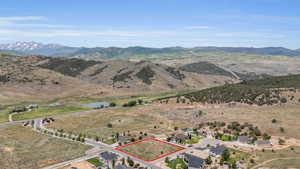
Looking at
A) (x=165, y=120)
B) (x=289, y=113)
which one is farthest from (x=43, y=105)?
(x=289, y=113)

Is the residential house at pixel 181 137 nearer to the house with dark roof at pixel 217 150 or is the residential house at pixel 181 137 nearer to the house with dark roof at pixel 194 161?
the house with dark roof at pixel 217 150

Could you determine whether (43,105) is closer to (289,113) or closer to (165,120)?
(165,120)

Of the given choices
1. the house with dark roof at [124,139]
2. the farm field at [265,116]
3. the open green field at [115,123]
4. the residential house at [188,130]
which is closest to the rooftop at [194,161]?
the house with dark roof at [124,139]

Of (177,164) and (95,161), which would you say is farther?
(95,161)

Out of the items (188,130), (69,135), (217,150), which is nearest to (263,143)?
(217,150)

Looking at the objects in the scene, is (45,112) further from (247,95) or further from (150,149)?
(247,95)
